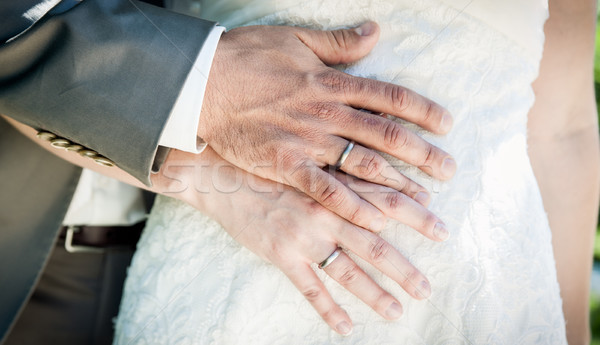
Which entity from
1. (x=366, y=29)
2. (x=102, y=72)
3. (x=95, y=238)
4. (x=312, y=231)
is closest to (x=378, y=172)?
(x=312, y=231)

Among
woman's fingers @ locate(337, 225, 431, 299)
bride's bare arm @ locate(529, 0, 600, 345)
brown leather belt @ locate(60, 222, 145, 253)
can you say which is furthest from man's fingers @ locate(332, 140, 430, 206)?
brown leather belt @ locate(60, 222, 145, 253)

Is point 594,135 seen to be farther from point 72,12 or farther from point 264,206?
point 72,12

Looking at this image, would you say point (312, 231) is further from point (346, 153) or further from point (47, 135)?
point (47, 135)

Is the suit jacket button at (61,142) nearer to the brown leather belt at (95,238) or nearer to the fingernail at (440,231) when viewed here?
the brown leather belt at (95,238)

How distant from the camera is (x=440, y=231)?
2.41ft

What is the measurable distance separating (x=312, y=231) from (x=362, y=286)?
138 mm

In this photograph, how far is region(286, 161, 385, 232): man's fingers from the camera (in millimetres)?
752

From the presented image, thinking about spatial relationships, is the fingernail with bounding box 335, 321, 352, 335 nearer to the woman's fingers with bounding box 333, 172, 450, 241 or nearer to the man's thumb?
the woman's fingers with bounding box 333, 172, 450, 241

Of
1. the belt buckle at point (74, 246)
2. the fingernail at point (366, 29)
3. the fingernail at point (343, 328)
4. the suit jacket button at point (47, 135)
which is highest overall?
the fingernail at point (366, 29)

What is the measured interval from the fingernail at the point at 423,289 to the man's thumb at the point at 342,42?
0.46m

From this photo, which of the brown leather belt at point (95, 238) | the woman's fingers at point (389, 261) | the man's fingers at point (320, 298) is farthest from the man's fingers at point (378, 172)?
the brown leather belt at point (95, 238)

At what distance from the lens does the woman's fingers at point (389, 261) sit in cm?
73

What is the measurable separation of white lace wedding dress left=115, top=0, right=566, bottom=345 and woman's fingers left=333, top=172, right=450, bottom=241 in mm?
29

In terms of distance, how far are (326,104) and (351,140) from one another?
0.28 ft
